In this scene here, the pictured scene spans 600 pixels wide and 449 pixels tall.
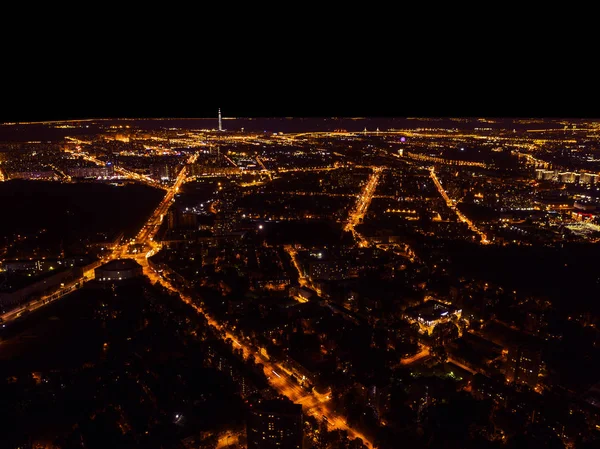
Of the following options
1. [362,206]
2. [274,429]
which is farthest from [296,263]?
[362,206]

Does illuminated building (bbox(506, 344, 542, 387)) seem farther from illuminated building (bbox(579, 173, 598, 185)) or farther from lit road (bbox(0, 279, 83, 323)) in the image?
illuminated building (bbox(579, 173, 598, 185))

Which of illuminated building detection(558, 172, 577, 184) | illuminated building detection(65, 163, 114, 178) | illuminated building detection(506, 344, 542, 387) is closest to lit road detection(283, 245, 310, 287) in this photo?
illuminated building detection(506, 344, 542, 387)

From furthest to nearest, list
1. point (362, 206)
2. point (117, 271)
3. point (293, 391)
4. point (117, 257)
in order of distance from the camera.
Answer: point (362, 206), point (117, 257), point (117, 271), point (293, 391)

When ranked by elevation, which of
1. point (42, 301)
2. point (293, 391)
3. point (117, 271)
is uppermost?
point (117, 271)

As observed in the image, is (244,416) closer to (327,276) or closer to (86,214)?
(327,276)

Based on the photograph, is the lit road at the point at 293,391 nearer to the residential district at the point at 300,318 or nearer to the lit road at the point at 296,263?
the residential district at the point at 300,318

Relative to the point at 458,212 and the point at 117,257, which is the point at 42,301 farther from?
the point at 458,212

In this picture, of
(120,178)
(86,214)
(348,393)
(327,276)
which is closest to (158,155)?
(120,178)

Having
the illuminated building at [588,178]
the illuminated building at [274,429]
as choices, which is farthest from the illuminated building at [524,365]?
the illuminated building at [588,178]
